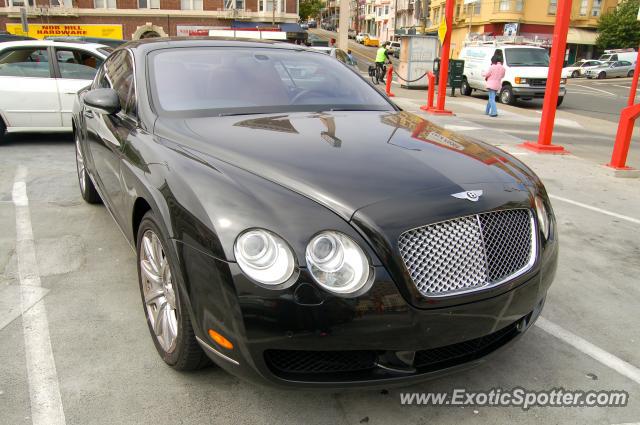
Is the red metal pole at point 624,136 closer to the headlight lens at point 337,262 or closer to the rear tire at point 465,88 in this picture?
the headlight lens at point 337,262

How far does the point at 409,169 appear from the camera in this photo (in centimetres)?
239

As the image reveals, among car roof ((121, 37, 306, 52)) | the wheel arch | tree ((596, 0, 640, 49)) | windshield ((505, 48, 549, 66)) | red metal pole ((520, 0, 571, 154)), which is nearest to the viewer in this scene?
the wheel arch

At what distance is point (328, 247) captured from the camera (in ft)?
6.56

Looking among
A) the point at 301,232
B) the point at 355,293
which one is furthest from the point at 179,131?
the point at 355,293

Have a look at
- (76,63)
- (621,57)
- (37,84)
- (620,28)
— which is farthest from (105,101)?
(620,28)

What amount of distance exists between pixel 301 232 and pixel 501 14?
55.3 metres

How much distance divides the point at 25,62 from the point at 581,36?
57792 mm

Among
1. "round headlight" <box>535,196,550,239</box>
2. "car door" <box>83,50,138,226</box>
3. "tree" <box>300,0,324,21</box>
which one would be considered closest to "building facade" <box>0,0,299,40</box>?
"tree" <box>300,0,324,21</box>

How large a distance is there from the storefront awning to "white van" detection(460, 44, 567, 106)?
4031 cm

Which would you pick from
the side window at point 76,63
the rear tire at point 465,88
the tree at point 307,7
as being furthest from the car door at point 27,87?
the tree at point 307,7

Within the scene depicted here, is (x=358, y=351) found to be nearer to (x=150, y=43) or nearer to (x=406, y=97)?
(x=150, y=43)

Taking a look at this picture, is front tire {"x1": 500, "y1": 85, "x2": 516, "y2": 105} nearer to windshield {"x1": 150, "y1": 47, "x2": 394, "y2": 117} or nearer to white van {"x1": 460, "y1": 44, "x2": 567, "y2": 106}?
white van {"x1": 460, "y1": 44, "x2": 567, "y2": 106}

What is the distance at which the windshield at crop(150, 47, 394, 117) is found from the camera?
3.23 m

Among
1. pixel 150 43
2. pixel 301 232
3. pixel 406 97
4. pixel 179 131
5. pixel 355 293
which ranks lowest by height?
pixel 406 97
